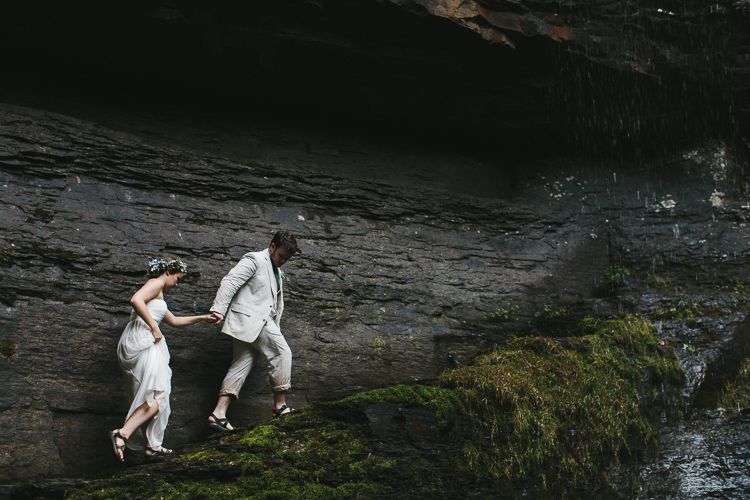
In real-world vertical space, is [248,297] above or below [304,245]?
below

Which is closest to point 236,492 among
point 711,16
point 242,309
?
point 242,309

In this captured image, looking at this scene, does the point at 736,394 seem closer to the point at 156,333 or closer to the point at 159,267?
the point at 156,333

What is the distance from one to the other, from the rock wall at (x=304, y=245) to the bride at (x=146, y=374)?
2.71 ft

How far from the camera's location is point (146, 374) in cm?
522

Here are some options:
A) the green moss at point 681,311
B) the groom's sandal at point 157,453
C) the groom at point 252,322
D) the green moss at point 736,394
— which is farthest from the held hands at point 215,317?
the green moss at point 681,311

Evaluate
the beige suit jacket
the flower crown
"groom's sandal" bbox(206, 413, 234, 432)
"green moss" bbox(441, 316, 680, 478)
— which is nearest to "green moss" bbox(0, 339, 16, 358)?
the flower crown

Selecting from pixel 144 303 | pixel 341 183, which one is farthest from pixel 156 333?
pixel 341 183

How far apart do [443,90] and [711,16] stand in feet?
15.8

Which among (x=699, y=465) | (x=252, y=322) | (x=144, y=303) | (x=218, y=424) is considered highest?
(x=144, y=303)

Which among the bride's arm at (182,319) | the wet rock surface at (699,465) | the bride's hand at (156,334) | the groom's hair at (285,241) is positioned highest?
the groom's hair at (285,241)

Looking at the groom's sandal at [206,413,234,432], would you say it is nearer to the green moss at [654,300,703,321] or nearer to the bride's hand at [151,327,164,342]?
the bride's hand at [151,327,164,342]

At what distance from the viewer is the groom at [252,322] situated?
5863 mm

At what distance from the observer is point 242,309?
5957mm

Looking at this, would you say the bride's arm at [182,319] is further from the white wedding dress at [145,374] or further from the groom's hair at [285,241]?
the groom's hair at [285,241]
